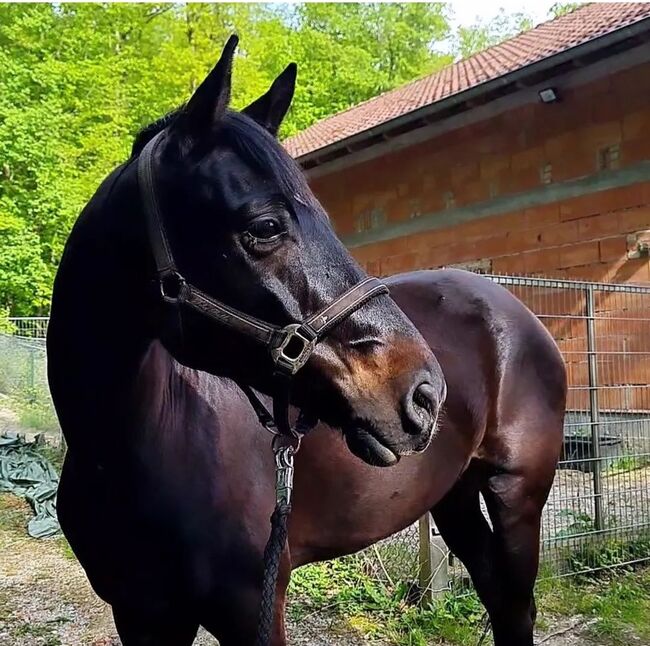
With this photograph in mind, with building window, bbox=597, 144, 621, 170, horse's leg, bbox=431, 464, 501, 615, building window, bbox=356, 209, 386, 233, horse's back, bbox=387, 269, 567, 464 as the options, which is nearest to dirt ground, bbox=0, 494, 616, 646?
horse's leg, bbox=431, 464, 501, 615

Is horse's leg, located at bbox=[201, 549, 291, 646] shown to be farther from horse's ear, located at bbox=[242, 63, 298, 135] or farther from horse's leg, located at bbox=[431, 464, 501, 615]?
horse's leg, located at bbox=[431, 464, 501, 615]

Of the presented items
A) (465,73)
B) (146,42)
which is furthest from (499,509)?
(146,42)

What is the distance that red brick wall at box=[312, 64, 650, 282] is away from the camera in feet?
20.7

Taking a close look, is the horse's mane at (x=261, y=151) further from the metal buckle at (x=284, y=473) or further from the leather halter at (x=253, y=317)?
the metal buckle at (x=284, y=473)

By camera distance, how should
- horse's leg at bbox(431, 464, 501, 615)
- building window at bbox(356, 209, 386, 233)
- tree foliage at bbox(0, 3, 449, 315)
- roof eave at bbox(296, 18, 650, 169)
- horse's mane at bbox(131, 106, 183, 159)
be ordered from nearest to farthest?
horse's mane at bbox(131, 106, 183, 159)
horse's leg at bbox(431, 464, 501, 615)
roof eave at bbox(296, 18, 650, 169)
building window at bbox(356, 209, 386, 233)
tree foliage at bbox(0, 3, 449, 315)

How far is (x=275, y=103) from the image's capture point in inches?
59.2

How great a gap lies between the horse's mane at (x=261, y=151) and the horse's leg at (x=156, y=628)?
1.00 meters

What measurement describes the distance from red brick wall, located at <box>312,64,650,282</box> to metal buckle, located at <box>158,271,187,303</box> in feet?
19.2

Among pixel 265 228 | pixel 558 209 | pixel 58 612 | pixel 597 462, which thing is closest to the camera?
pixel 265 228

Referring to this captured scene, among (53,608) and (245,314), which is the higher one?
(245,314)

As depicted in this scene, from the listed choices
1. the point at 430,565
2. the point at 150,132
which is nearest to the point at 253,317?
the point at 150,132

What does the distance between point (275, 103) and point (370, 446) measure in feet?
2.69

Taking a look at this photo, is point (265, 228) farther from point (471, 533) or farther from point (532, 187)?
point (532, 187)

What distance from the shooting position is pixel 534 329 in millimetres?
2637
